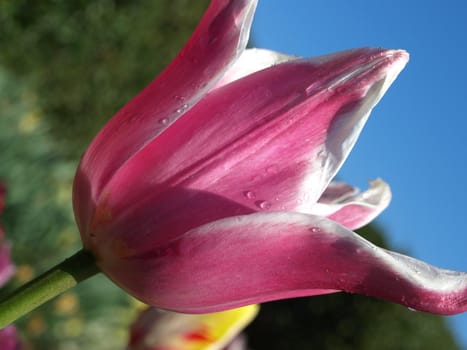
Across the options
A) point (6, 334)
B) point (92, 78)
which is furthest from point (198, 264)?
point (92, 78)

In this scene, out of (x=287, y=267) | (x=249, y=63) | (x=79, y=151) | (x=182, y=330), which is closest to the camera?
(x=287, y=267)

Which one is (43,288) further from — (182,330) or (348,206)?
(182,330)

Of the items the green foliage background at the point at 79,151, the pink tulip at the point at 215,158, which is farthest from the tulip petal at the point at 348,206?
the green foliage background at the point at 79,151

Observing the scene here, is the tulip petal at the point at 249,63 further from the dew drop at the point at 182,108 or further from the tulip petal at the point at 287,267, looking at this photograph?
the tulip petal at the point at 287,267

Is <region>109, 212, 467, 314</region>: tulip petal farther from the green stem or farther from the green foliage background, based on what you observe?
the green foliage background

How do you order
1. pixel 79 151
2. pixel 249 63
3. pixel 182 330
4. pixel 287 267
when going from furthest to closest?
1. pixel 79 151
2. pixel 182 330
3. pixel 249 63
4. pixel 287 267

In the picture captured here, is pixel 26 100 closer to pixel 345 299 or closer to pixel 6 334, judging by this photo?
pixel 345 299

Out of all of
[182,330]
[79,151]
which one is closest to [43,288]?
[182,330]
